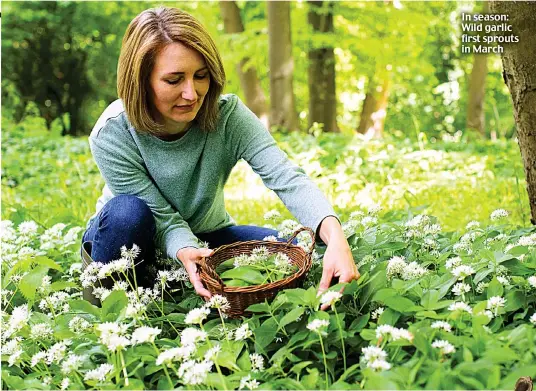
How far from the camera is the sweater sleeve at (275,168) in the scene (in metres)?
2.20

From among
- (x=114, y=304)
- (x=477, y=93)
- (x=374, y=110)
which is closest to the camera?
(x=114, y=304)

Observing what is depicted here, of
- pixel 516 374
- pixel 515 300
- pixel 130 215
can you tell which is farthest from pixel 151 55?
pixel 516 374

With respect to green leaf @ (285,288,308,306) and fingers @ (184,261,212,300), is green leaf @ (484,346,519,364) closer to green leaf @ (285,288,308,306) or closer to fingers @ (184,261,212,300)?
green leaf @ (285,288,308,306)

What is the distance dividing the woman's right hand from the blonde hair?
0.48 meters

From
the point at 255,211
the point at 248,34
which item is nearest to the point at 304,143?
the point at 255,211

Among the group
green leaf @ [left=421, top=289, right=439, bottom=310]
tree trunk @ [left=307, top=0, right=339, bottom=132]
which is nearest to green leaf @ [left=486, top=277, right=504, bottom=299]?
green leaf @ [left=421, top=289, right=439, bottom=310]

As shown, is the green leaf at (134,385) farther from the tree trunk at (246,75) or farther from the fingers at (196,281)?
the tree trunk at (246,75)

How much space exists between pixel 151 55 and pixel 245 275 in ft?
2.69

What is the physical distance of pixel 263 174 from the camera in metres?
2.43

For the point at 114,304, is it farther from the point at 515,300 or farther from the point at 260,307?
the point at 515,300

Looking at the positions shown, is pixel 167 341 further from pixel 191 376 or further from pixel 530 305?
pixel 530 305

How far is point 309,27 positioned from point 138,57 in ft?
23.0

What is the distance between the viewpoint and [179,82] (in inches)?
90.3

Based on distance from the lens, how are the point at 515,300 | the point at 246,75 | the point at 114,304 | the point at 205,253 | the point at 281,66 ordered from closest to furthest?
the point at 515,300
the point at 114,304
the point at 205,253
the point at 281,66
the point at 246,75
